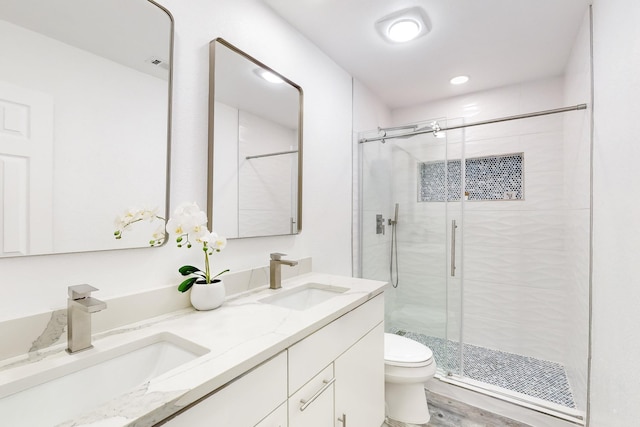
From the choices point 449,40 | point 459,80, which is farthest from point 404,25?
point 459,80

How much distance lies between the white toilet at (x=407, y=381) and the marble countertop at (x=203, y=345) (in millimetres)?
627

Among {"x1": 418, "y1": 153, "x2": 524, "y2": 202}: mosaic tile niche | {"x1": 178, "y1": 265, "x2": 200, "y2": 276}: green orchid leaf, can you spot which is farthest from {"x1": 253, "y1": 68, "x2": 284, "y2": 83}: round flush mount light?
{"x1": 418, "y1": 153, "x2": 524, "y2": 202}: mosaic tile niche

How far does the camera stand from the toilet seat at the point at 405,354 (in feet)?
5.53

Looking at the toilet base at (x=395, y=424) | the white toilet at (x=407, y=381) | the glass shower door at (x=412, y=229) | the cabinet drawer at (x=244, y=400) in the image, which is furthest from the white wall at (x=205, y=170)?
the toilet base at (x=395, y=424)

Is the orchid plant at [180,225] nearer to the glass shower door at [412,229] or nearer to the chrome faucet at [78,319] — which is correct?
the chrome faucet at [78,319]

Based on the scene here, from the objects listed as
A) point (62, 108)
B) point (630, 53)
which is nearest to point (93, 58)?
point (62, 108)

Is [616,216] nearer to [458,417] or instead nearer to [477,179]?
[458,417]

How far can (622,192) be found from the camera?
111cm

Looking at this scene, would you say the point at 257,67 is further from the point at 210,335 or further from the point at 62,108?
the point at 210,335

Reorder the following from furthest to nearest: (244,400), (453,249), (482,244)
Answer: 1. (482,244)
2. (453,249)
3. (244,400)

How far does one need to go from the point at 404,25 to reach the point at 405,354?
1.91 m

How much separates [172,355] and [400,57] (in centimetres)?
217

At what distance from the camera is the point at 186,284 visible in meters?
1.09

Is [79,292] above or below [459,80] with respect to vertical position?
below
